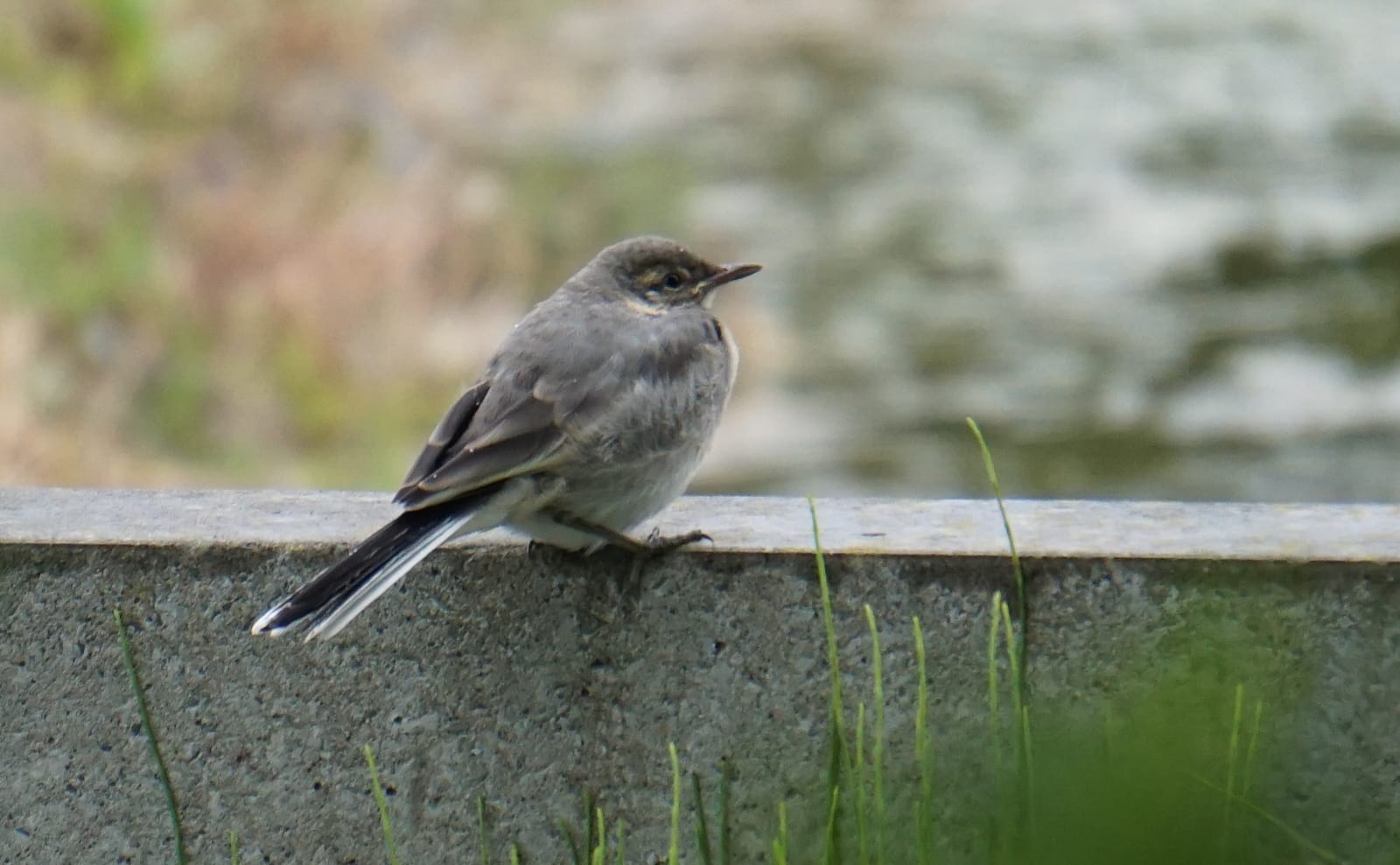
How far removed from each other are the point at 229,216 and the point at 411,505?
8.33 metres

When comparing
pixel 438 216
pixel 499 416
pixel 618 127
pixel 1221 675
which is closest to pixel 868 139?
pixel 618 127

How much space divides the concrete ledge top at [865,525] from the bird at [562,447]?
3.8 inches

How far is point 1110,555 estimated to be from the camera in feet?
10.2

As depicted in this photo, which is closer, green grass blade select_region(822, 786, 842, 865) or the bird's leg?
green grass blade select_region(822, 786, 842, 865)

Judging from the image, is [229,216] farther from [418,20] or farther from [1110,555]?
[1110,555]

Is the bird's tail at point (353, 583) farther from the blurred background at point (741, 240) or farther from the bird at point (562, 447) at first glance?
the blurred background at point (741, 240)

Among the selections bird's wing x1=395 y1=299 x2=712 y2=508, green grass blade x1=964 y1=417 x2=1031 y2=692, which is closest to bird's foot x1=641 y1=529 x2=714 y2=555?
bird's wing x1=395 y1=299 x2=712 y2=508

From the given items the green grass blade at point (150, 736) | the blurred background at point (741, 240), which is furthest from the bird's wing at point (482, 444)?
the blurred background at point (741, 240)

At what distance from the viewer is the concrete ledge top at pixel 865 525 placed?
3.16 m

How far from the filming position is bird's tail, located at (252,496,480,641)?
2.97 m

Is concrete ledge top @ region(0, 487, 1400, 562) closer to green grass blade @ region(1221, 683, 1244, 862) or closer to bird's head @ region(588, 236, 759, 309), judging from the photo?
bird's head @ region(588, 236, 759, 309)

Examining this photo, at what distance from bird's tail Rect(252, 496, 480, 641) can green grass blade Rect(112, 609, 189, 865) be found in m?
0.20

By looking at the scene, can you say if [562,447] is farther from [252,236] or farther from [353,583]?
[252,236]

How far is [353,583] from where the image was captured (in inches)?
118
